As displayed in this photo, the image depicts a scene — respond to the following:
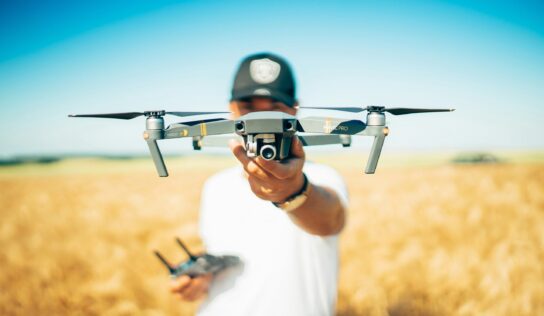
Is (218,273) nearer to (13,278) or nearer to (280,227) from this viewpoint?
(280,227)

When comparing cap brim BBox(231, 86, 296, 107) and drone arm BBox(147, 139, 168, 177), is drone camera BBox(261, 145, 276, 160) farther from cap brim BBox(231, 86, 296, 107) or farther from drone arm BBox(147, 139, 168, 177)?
cap brim BBox(231, 86, 296, 107)

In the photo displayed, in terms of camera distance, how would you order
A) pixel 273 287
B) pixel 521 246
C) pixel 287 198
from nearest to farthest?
pixel 287 198 < pixel 273 287 < pixel 521 246

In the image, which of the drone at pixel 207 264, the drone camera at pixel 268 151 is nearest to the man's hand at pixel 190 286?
the drone at pixel 207 264

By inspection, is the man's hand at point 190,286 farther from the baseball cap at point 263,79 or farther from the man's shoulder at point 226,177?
the baseball cap at point 263,79

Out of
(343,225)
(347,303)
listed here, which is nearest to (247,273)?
(343,225)

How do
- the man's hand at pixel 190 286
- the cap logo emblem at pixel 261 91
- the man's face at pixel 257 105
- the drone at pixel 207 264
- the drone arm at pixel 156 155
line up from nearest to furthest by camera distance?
1. the drone arm at pixel 156 155
2. the cap logo emblem at pixel 261 91
3. the man's face at pixel 257 105
4. the drone at pixel 207 264
5. the man's hand at pixel 190 286

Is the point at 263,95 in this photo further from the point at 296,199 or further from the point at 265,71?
the point at 296,199

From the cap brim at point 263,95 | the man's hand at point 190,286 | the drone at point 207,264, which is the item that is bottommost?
the man's hand at point 190,286

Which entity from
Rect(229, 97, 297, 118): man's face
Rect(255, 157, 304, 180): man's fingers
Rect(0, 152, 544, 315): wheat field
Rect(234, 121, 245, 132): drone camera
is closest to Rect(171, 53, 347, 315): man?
Rect(229, 97, 297, 118): man's face
